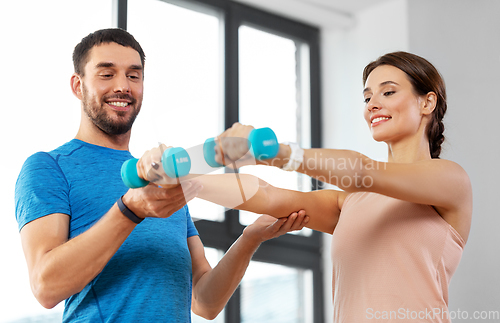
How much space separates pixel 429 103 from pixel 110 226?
84 centimetres

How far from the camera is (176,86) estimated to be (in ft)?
3.31

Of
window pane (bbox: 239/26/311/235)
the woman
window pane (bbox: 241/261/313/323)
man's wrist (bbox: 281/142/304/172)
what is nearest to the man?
the woman

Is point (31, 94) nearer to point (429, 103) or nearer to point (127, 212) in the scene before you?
Result: point (127, 212)

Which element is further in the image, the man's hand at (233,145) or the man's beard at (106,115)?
the man's beard at (106,115)

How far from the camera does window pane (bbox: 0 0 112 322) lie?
6.81 ft

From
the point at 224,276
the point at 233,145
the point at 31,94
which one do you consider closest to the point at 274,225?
the point at 224,276

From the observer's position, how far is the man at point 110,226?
108cm

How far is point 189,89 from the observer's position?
1.04 meters

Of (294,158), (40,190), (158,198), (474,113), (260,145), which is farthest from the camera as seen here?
(474,113)

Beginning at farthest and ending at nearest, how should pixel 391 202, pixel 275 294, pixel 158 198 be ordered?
1. pixel 275 294
2. pixel 391 202
3. pixel 158 198

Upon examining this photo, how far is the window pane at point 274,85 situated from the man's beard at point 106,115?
1.18 m

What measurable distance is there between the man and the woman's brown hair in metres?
0.41

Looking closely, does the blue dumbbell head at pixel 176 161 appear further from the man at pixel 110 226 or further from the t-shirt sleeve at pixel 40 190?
the t-shirt sleeve at pixel 40 190

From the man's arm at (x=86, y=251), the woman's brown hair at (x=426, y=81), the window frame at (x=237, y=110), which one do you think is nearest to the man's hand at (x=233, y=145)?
the man's arm at (x=86, y=251)
